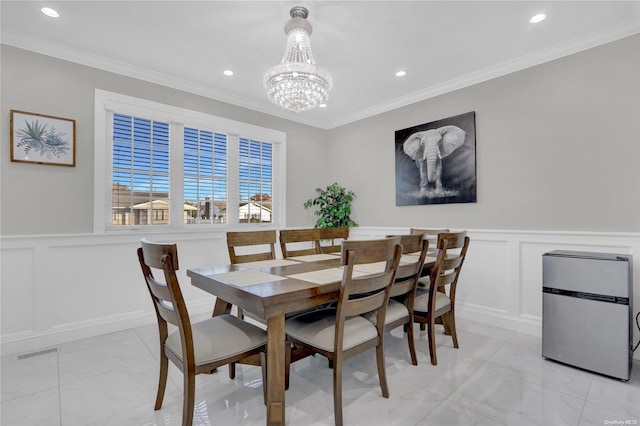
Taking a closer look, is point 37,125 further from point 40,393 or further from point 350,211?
point 350,211

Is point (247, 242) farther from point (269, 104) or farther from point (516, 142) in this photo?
point (516, 142)

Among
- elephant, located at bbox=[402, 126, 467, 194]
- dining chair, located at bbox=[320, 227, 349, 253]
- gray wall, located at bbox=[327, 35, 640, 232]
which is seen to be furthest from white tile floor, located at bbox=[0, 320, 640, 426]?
elephant, located at bbox=[402, 126, 467, 194]

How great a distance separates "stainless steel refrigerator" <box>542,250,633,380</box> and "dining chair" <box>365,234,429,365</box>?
1147 mm

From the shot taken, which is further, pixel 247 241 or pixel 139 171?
pixel 139 171

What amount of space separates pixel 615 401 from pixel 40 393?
364cm

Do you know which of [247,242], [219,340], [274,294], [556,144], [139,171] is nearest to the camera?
[274,294]

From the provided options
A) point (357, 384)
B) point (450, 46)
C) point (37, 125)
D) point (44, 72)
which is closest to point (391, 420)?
point (357, 384)

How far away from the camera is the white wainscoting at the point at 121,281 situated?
8.30 feet

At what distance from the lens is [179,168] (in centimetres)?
347

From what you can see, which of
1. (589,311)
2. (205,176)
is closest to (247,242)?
(205,176)

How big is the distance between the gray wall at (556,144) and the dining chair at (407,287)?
160 centimetres

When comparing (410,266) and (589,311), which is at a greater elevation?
(410,266)

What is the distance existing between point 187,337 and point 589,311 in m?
2.73

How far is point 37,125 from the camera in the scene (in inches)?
103
